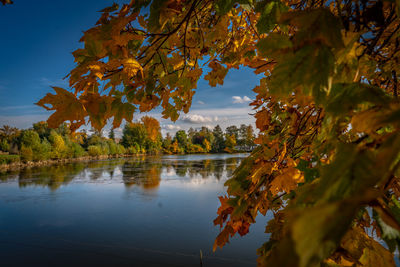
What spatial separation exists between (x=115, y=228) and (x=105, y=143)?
1237 inches

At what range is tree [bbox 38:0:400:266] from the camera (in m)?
0.26

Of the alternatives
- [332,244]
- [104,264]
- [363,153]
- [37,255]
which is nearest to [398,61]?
[363,153]

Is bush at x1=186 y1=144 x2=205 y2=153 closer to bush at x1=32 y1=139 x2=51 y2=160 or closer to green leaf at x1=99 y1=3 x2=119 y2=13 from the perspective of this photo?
bush at x1=32 y1=139 x2=51 y2=160

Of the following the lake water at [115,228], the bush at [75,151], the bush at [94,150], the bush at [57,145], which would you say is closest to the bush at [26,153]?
the bush at [57,145]

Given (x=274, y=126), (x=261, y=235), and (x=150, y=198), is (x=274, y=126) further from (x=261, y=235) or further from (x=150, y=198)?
(x=150, y=198)

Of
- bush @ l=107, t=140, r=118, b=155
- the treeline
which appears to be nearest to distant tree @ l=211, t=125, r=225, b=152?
the treeline

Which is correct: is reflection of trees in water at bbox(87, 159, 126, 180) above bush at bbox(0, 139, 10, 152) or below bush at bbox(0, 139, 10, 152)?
below

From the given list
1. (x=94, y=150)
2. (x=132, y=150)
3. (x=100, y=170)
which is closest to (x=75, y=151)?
(x=94, y=150)

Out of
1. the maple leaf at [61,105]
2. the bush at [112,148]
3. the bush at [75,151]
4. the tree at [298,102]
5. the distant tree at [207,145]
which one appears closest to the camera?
the tree at [298,102]

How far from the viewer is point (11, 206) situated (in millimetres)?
7977

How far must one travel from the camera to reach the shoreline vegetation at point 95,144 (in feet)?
70.9

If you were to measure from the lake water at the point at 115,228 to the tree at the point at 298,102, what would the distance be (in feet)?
15.4

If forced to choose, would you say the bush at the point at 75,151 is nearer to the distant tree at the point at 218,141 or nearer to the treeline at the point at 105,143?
the treeline at the point at 105,143

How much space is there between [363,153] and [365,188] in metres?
0.04
